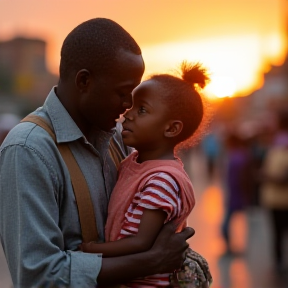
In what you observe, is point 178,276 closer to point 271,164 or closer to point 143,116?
point 143,116

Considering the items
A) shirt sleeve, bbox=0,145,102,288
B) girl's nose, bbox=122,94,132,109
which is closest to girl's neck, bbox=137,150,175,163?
girl's nose, bbox=122,94,132,109

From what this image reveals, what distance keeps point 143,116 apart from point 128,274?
665 millimetres

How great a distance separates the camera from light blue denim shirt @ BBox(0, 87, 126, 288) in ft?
8.33

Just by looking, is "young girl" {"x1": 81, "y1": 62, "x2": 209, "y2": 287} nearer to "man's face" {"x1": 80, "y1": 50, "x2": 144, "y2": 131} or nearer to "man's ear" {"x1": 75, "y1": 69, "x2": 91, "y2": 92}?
"man's face" {"x1": 80, "y1": 50, "x2": 144, "y2": 131}

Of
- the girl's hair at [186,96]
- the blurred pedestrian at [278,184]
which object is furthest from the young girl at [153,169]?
the blurred pedestrian at [278,184]

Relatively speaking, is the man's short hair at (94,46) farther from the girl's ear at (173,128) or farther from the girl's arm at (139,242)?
the girl's arm at (139,242)

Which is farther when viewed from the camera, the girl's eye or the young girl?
the girl's eye

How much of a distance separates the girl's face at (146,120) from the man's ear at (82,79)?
12.5 inches

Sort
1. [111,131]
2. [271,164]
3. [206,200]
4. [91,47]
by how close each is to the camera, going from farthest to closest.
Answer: [206,200], [271,164], [111,131], [91,47]

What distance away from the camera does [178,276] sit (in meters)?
2.89

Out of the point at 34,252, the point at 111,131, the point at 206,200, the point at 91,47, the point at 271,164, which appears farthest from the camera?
the point at 206,200

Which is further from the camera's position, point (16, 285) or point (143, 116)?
point (143, 116)

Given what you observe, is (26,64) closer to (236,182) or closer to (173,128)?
(236,182)

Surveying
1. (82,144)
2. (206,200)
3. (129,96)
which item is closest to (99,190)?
(82,144)
